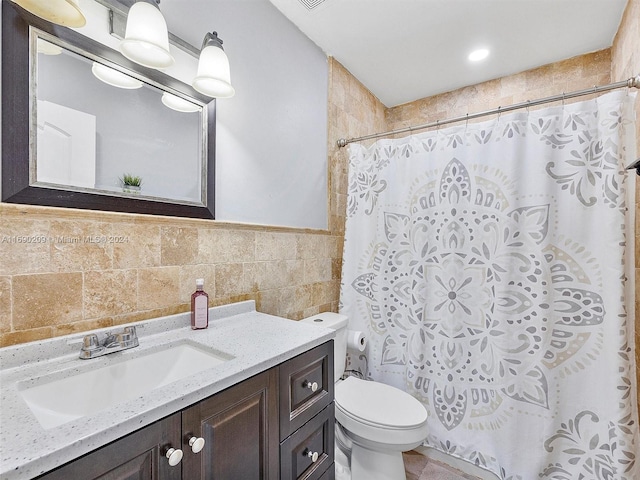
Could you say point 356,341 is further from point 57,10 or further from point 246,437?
point 57,10

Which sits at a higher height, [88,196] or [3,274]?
[88,196]

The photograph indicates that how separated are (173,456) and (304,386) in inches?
18.6

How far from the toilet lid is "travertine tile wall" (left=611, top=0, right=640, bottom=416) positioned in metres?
1.10

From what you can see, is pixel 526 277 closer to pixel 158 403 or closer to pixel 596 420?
pixel 596 420

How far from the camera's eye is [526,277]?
1.51 m

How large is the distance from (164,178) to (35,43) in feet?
1.64

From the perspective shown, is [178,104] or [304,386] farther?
[178,104]

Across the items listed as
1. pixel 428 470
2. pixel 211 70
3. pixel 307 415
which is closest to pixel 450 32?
pixel 211 70

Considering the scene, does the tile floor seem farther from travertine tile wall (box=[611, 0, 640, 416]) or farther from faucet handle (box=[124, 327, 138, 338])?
faucet handle (box=[124, 327, 138, 338])

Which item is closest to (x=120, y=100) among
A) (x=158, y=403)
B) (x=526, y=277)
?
(x=158, y=403)

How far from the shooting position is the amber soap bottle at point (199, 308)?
1.17 metres

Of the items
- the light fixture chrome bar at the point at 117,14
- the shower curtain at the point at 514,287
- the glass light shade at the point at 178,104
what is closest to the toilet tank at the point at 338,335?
the shower curtain at the point at 514,287

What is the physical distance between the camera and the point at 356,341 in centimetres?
180

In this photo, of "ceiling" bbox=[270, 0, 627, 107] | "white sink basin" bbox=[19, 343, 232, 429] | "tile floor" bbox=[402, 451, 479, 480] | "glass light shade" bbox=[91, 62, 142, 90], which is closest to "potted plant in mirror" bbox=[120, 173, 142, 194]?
"glass light shade" bbox=[91, 62, 142, 90]
